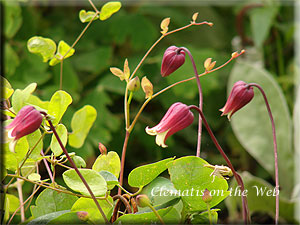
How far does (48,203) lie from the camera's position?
27cm

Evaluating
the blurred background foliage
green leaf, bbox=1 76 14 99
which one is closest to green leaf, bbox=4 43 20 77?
the blurred background foliage

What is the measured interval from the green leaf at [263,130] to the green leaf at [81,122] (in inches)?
13.6

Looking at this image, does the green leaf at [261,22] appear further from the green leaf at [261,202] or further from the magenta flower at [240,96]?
the magenta flower at [240,96]

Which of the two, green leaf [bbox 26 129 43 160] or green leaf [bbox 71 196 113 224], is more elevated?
green leaf [bbox 26 129 43 160]

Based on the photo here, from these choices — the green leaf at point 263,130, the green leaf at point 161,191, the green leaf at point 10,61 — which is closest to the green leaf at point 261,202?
the green leaf at point 263,130

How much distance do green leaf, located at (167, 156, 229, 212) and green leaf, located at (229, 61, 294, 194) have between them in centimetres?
37

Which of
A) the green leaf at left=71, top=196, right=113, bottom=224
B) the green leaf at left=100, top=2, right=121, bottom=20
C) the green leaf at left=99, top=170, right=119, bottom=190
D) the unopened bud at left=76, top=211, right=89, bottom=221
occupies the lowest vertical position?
the green leaf at left=71, top=196, right=113, bottom=224

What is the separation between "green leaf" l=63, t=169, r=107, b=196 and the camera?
→ 0.23m

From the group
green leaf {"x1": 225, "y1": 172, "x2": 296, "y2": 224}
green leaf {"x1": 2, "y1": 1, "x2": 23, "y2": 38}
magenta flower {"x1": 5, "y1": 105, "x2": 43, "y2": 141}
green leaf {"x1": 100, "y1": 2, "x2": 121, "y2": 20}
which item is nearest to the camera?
magenta flower {"x1": 5, "y1": 105, "x2": 43, "y2": 141}

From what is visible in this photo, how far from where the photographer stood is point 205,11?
981 millimetres

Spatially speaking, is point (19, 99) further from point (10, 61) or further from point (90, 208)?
point (10, 61)

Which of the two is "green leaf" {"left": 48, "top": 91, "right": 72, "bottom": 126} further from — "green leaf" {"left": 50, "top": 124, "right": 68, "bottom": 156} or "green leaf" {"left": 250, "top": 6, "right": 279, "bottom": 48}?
"green leaf" {"left": 250, "top": 6, "right": 279, "bottom": 48}

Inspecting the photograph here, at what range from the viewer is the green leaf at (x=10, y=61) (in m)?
0.71

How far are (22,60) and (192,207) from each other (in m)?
0.59
